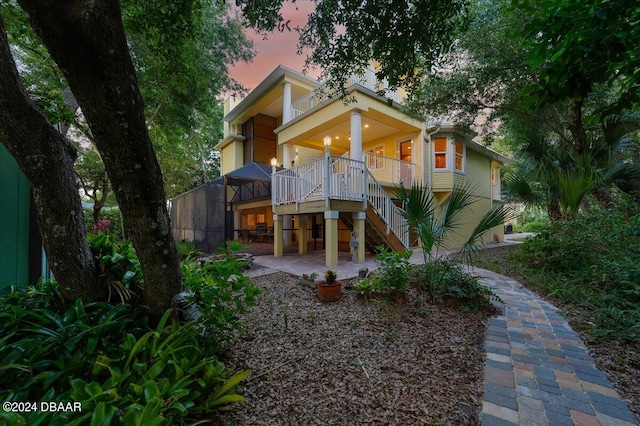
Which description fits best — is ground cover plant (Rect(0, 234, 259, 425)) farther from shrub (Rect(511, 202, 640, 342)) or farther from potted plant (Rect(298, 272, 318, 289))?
shrub (Rect(511, 202, 640, 342))

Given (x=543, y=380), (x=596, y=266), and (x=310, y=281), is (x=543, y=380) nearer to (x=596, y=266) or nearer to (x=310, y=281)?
(x=310, y=281)

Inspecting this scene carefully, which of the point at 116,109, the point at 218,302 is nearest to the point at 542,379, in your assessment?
the point at 218,302

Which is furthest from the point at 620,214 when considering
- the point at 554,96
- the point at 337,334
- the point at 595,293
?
the point at 337,334

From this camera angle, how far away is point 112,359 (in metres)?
1.71

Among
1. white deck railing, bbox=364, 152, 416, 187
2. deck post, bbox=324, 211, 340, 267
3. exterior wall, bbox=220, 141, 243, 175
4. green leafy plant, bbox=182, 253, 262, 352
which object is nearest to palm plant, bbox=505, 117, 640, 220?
white deck railing, bbox=364, 152, 416, 187

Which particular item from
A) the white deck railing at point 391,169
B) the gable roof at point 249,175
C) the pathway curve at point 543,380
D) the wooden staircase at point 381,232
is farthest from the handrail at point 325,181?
the pathway curve at point 543,380

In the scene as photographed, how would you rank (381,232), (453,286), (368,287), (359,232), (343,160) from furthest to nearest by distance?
1. (381,232)
2. (359,232)
3. (343,160)
4. (368,287)
5. (453,286)

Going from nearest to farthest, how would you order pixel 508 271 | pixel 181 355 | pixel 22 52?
pixel 181 355 < pixel 508 271 < pixel 22 52

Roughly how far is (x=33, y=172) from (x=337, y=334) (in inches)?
120

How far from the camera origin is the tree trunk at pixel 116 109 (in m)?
1.47

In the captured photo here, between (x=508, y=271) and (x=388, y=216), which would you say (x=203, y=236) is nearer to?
(x=388, y=216)

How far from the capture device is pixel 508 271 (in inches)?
229

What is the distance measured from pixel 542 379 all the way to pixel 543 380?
12mm

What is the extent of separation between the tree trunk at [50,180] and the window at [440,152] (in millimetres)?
11022
